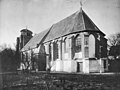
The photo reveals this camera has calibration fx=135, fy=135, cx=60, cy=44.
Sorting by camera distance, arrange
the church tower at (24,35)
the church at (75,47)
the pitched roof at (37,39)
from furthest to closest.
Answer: the church at (75,47) < the pitched roof at (37,39) < the church tower at (24,35)

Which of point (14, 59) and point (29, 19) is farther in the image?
point (14, 59)

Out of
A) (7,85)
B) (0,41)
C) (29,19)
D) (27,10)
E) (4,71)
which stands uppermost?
(27,10)

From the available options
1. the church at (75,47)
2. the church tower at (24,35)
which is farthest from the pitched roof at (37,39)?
the church tower at (24,35)

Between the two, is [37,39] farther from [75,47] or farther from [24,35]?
[75,47]

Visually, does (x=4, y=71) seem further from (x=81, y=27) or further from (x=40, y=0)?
(x=81, y=27)

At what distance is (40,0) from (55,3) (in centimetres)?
20

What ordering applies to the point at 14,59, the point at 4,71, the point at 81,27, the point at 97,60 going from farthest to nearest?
the point at 81,27
the point at 97,60
the point at 14,59
the point at 4,71

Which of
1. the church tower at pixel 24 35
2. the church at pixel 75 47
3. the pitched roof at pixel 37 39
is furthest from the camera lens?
the church at pixel 75 47

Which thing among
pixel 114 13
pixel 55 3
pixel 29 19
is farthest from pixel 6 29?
pixel 114 13

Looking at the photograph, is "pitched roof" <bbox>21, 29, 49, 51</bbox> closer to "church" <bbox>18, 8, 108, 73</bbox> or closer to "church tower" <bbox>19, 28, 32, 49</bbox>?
"church" <bbox>18, 8, 108, 73</bbox>


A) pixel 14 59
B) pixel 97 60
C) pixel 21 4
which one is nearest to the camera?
pixel 21 4

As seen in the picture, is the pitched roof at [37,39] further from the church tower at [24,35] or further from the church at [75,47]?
the church tower at [24,35]

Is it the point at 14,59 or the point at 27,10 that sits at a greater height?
the point at 27,10

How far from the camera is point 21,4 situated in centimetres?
176
